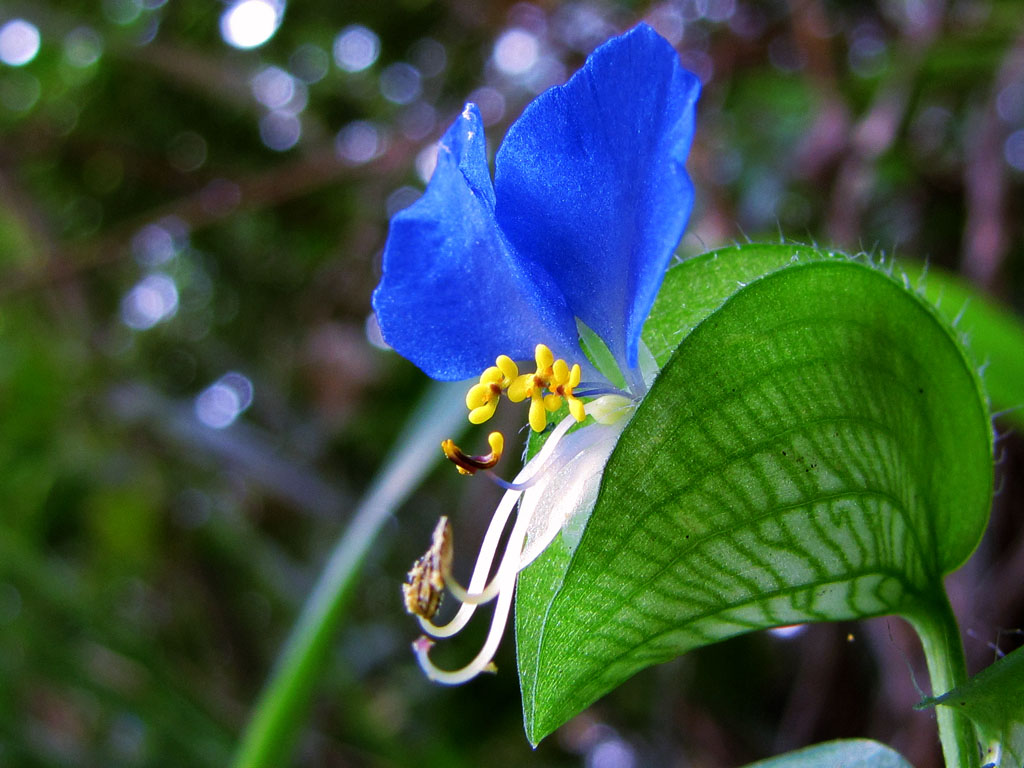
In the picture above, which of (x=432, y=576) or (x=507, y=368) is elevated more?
(x=507, y=368)

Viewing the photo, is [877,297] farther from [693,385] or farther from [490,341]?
[490,341]

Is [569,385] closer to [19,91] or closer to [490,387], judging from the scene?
A: [490,387]

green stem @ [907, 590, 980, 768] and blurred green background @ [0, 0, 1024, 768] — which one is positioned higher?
blurred green background @ [0, 0, 1024, 768]

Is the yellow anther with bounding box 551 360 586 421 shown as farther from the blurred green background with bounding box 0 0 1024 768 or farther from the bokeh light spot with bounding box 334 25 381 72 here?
the bokeh light spot with bounding box 334 25 381 72

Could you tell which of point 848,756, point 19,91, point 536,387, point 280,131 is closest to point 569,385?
point 536,387

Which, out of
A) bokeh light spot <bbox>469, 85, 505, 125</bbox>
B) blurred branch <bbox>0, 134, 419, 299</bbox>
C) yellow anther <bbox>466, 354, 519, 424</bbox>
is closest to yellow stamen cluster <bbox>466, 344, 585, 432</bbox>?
yellow anther <bbox>466, 354, 519, 424</bbox>

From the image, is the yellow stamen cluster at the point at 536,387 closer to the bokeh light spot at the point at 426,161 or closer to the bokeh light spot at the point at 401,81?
the bokeh light spot at the point at 426,161

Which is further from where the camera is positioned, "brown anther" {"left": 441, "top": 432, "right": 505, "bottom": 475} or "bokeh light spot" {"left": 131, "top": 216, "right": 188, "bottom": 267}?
"bokeh light spot" {"left": 131, "top": 216, "right": 188, "bottom": 267}
